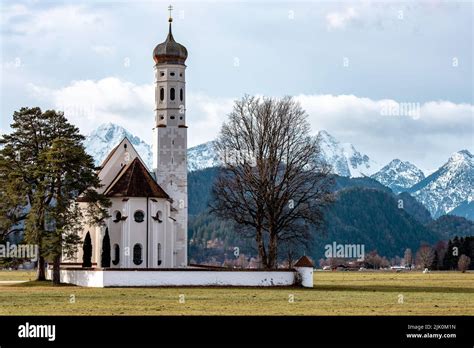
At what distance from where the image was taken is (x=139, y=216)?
78.8 meters

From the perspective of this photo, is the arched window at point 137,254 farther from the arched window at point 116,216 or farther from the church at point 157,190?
the arched window at point 116,216

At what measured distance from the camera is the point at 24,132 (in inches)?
2820

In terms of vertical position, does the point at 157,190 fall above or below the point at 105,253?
above

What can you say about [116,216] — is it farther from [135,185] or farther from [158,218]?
[158,218]

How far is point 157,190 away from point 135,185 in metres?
2.24

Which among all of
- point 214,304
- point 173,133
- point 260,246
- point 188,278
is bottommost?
point 214,304

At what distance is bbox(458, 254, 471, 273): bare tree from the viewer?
167750 millimetres

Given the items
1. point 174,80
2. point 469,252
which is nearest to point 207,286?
point 174,80

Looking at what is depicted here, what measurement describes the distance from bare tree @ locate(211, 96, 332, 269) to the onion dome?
15484mm

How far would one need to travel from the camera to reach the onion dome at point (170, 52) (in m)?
86.6

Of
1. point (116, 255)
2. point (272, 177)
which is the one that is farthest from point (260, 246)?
point (116, 255)
